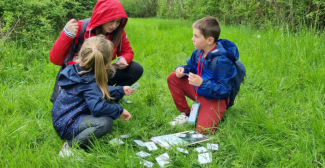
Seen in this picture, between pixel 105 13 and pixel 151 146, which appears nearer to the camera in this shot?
pixel 151 146

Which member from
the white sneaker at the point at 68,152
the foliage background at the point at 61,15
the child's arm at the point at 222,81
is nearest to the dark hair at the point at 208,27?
the child's arm at the point at 222,81

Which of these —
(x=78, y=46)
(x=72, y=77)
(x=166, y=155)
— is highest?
(x=78, y=46)

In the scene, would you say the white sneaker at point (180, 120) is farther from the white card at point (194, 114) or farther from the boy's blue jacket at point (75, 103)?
the boy's blue jacket at point (75, 103)

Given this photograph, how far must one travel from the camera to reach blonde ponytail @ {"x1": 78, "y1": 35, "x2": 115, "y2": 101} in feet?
7.23

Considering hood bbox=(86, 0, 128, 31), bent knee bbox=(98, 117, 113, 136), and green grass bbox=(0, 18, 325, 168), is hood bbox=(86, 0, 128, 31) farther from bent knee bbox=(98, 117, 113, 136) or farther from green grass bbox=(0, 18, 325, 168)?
bent knee bbox=(98, 117, 113, 136)

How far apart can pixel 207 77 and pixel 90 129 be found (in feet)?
4.37

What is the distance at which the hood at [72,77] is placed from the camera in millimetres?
2186

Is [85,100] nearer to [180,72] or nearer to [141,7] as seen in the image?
[180,72]

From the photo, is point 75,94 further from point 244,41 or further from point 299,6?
point 299,6

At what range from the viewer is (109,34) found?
3148 mm

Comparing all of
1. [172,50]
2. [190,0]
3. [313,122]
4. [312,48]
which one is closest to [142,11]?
[190,0]

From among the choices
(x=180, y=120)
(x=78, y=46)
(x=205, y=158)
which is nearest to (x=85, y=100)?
(x=78, y=46)

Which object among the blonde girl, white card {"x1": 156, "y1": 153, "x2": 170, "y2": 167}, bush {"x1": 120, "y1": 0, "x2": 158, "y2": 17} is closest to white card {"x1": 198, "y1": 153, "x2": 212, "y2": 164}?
white card {"x1": 156, "y1": 153, "x2": 170, "y2": 167}

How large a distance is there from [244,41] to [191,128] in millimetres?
3018
